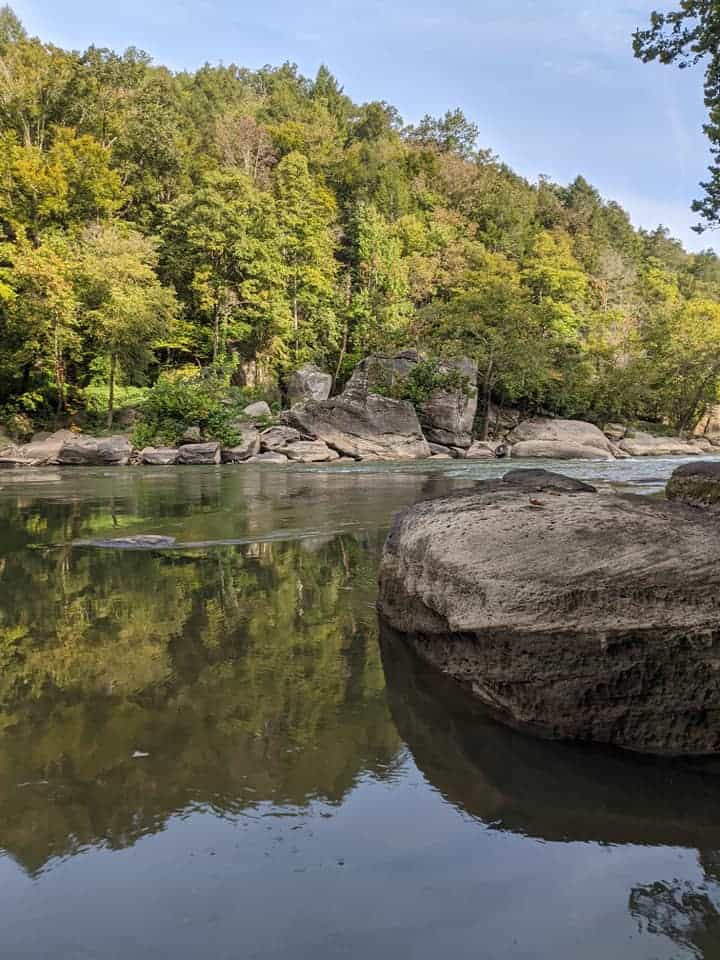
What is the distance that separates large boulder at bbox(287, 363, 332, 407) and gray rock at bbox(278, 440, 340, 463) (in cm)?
767

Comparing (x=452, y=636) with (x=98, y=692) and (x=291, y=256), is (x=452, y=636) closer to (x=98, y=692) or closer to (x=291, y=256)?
(x=98, y=692)

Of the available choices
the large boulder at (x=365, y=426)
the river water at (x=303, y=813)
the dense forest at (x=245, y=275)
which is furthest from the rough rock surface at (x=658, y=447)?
the river water at (x=303, y=813)

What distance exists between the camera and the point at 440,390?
3253cm

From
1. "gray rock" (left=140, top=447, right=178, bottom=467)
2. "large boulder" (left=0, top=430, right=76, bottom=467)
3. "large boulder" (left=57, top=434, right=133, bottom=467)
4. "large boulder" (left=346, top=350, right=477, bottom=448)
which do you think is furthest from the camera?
"large boulder" (left=346, top=350, right=477, bottom=448)

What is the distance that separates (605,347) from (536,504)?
39.6 metres

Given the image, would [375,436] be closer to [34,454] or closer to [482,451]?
[482,451]

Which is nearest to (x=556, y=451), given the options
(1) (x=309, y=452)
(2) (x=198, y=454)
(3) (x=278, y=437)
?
(1) (x=309, y=452)

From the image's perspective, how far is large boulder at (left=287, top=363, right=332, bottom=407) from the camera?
3347 centimetres

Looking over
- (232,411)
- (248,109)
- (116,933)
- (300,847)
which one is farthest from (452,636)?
(248,109)

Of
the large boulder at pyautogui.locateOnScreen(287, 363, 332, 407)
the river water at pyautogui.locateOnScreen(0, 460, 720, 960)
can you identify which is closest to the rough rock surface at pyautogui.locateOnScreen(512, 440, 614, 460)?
the large boulder at pyautogui.locateOnScreen(287, 363, 332, 407)

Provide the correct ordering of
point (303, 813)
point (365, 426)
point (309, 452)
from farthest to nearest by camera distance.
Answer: point (365, 426) → point (309, 452) → point (303, 813)

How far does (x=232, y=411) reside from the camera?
25844 mm

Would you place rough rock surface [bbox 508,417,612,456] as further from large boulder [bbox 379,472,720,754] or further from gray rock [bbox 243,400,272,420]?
large boulder [bbox 379,472,720,754]

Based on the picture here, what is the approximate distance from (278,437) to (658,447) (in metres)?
18.7
